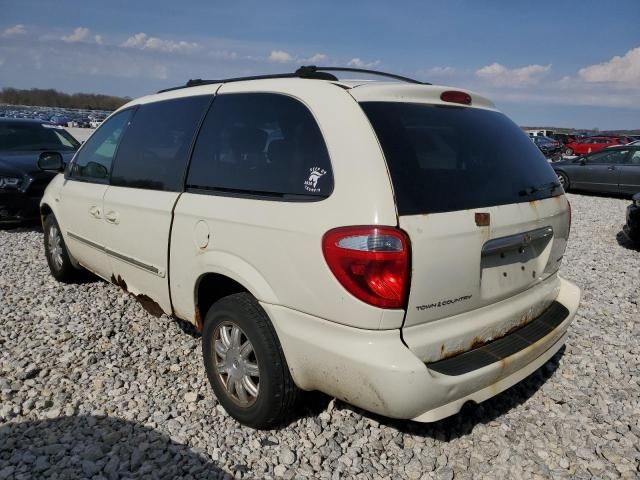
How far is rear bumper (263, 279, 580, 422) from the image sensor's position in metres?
2.01

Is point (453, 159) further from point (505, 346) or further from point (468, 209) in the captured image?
point (505, 346)

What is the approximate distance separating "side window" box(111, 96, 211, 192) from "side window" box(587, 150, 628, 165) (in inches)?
503

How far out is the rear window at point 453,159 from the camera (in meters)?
2.12

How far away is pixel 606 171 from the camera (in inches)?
499

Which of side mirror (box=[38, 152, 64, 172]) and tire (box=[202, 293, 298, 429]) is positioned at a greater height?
side mirror (box=[38, 152, 64, 172])

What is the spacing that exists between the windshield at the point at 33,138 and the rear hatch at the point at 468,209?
25.5 feet

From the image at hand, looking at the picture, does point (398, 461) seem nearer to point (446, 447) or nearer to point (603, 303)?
point (446, 447)

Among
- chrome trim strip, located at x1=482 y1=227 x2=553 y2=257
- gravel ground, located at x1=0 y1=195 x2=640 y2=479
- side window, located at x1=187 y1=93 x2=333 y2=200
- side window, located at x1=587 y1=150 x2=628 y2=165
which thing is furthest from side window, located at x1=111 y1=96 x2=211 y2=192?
side window, located at x1=587 y1=150 x2=628 y2=165

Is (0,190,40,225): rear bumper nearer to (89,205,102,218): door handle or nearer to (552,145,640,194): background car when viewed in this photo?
(89,205,102,218): door handle

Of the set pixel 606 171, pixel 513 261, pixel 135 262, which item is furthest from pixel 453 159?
pixel 606 171

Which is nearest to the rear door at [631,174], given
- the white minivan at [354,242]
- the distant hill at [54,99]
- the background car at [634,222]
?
the background car at [634,222]

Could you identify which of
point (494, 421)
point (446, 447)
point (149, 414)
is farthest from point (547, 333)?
point (149, 414)

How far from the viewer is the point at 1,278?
512 cm

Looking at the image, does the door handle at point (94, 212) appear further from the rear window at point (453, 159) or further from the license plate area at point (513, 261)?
the license plate area at point (513, 261)
